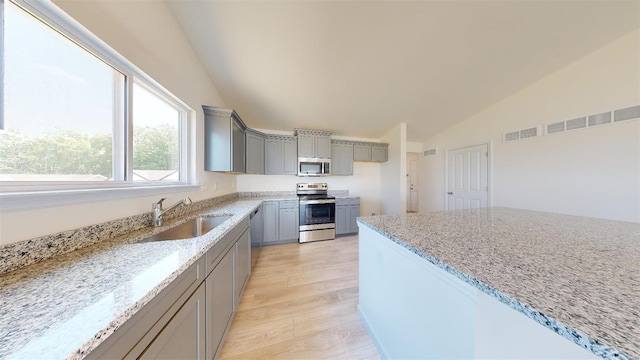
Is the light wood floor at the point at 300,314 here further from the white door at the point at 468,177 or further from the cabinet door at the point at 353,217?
the white door at the point at 468,177

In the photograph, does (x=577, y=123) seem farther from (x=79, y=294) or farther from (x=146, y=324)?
(x=79, y=294)

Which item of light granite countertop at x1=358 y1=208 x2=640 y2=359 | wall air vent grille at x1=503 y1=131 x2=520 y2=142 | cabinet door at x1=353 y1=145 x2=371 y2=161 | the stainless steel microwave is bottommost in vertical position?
light granite countertop at x1=358 y1=208 x2=640 y2=359

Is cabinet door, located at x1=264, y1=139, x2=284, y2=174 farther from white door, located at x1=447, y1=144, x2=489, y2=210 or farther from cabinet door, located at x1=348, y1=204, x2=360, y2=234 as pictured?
white door, located at x1=447, y1=144, x2=489, y2=210

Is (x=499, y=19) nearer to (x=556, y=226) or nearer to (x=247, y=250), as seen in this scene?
(x=556, y=226)

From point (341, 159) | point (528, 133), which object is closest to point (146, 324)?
point (341, 159)

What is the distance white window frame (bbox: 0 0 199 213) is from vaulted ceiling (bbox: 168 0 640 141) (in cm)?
85

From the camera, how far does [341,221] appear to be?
372 cm

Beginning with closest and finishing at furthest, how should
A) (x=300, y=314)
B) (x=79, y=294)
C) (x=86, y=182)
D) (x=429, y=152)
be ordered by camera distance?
(x=79, y=294)
(x=86, y=182)
(x=300, y=314)
(x=429, y=152)

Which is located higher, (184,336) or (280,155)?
(280,155)

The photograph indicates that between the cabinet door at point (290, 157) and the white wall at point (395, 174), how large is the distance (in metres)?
2.12

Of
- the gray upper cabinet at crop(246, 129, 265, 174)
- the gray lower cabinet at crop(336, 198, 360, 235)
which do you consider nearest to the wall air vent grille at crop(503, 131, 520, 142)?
the gray lower cabinet at crop(336, 198, 360, 235)

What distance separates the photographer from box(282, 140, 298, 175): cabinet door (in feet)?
12.1

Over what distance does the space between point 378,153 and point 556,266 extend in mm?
3733

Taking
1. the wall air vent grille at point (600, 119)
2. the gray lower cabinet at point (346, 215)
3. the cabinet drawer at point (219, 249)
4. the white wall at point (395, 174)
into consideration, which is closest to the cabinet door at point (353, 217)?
the gray lower cabinet at point (346, 215)
